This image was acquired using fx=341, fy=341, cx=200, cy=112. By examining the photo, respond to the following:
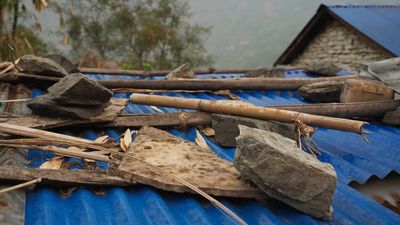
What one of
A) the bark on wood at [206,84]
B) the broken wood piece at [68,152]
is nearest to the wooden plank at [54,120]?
the broken wood piece at [68,152]

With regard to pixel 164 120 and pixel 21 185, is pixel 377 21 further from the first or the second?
pixel 21 185

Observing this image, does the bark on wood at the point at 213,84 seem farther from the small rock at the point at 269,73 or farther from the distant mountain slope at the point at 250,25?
the distant mountain slope at the point at 250,25

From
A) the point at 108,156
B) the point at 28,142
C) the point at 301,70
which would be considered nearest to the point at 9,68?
the point at 28,142

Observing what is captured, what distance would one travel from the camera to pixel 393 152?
9.83 feet

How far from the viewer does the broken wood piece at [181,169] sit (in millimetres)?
1980

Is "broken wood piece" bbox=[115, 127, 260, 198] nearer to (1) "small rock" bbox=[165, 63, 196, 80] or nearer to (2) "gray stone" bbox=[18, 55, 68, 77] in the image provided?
(2) "gray stone" bbox=[18, 55, 68, 77]

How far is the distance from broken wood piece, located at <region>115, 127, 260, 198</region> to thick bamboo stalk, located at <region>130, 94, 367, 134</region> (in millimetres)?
531

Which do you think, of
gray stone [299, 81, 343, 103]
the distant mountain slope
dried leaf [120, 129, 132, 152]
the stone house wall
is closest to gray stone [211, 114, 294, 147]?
dried leaf [120, 129, 132, 152]

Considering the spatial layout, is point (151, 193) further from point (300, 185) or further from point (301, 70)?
point (301, 70)

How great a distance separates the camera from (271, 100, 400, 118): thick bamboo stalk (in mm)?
3347

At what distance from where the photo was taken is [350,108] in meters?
3.52

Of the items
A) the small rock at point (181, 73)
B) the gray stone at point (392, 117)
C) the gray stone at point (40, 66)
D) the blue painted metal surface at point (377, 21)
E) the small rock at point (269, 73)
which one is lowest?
the gray stone at point (392, 117)

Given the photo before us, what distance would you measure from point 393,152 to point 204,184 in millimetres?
1955

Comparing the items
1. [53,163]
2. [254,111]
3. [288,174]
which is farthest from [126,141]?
[288,174]
